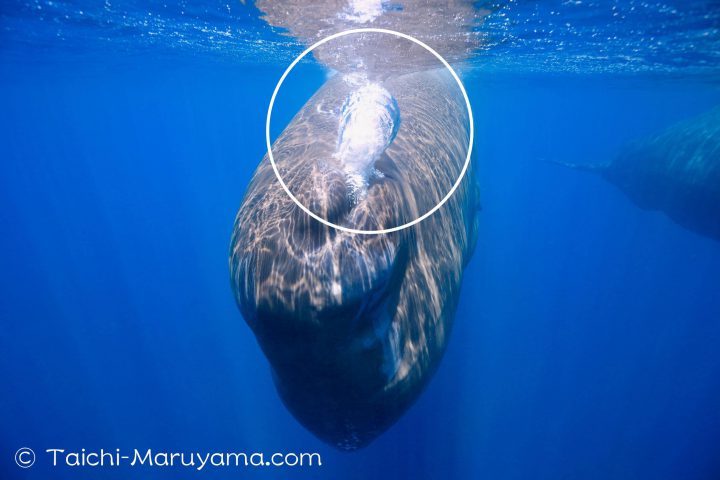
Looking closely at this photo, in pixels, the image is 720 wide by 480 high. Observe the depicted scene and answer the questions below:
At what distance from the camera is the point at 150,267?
91.4ft

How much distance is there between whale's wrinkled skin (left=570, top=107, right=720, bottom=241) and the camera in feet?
31.5

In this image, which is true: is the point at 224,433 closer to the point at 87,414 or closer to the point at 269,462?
the point at 269,462

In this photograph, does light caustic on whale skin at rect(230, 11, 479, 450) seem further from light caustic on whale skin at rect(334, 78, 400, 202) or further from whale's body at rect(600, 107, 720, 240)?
whale's body at rect(600, 107, 720, 240)

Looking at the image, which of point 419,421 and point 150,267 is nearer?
point 419,421

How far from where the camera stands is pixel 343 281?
2418mm

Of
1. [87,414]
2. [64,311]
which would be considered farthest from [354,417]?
[64,311]

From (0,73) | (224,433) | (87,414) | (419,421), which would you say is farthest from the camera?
(0,73)

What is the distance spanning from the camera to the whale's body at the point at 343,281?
2420mm

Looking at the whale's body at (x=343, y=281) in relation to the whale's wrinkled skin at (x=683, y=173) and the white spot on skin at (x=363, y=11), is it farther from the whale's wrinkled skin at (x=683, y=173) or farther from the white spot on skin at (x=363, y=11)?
the whale's wrinkled skin at (x=683, y=173)

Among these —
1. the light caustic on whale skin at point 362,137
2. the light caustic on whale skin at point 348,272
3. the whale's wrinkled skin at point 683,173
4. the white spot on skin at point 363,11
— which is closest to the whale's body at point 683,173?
the whale's wrinkled skin at point 683,173

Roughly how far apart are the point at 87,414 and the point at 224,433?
19.0 ft

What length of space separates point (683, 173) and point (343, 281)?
11570 mm

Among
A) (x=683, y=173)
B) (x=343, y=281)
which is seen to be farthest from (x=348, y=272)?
(x=683, y=173)

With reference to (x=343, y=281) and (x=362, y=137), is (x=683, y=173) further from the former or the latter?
(x=343, y=281)
